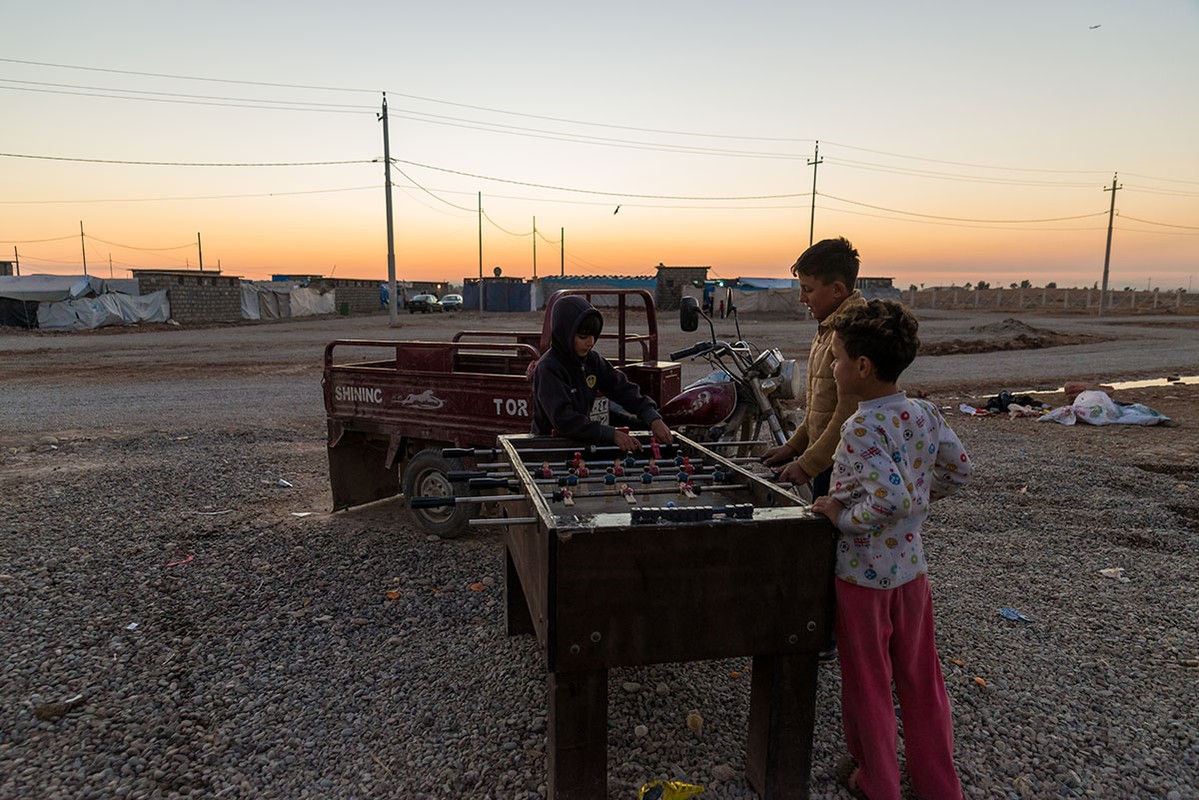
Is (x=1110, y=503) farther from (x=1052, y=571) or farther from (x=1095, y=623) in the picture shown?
(x=1095, y=623)

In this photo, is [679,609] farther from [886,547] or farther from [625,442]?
[625,442]

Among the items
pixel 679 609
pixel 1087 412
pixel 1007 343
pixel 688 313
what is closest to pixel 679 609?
pixel 679 609

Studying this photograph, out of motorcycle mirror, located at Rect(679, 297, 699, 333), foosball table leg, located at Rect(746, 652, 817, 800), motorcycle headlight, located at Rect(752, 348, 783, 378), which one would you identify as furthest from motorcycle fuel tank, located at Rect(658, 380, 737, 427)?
foosball table leg, located at Rect(746, 652, 817, 800)

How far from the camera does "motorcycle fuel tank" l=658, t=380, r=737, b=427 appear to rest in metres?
5.73

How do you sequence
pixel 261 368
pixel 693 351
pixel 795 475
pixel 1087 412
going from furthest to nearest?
pixel 261 368 < pixel 1087 412 < pixel 693 351 < pixel 795 475

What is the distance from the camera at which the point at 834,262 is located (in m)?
3.33

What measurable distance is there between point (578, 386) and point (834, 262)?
5.14 feet

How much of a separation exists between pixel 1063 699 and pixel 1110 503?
3832mm

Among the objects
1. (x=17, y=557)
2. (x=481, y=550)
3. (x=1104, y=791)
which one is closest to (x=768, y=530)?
(x=1104, y=791)

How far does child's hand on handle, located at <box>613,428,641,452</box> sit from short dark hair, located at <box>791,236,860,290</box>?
116 centimetres

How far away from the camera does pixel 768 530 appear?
91.7 inches

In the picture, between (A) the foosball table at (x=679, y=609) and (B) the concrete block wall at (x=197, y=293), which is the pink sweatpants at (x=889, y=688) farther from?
(B) the concrete block wall at (x=197, y=293)

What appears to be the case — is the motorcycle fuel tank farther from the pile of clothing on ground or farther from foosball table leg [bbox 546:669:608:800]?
the pile of clothing on ground

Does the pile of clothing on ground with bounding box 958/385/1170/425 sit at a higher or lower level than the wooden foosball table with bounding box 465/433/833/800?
lower
